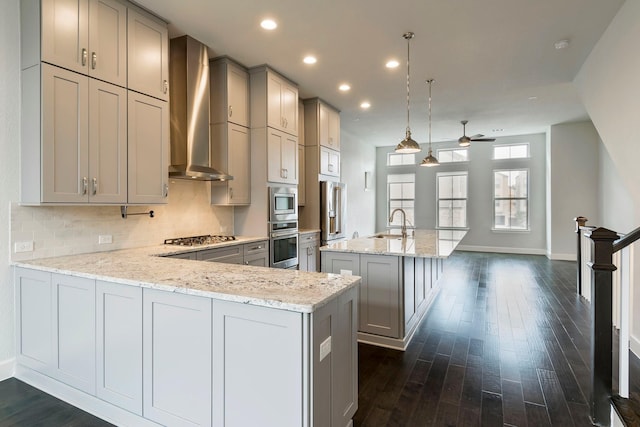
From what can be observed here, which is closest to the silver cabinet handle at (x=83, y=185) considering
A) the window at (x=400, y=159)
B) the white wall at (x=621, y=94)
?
the white wall at (x=621, y=94)

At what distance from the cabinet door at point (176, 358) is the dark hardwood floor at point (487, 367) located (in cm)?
100

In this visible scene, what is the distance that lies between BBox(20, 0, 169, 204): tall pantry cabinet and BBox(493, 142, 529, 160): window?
29.4 feet

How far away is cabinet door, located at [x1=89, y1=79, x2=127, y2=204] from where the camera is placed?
268 centimetres

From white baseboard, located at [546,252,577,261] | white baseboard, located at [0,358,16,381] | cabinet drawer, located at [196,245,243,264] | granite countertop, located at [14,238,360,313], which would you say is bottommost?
white baseboard, located at [0,358,16,381]

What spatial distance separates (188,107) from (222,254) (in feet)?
5.36

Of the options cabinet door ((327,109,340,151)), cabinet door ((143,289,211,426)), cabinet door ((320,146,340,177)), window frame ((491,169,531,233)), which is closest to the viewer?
cabinet door ((143,289,211,426))

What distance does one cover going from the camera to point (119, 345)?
202 centimetres

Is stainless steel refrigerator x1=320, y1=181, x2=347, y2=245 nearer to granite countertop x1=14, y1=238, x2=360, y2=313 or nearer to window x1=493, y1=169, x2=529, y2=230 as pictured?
granite countertop x1=14, y1=238, x2=360, y2=313

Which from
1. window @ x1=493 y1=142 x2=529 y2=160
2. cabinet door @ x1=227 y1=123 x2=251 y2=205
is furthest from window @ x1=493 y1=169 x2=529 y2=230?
cabinet door @ x1=227 y1=123 x2=251 y2=205

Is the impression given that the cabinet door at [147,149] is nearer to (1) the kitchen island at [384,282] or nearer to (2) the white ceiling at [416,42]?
(2) the white ceiling at [416,42]

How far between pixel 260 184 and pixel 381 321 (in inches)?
89.5

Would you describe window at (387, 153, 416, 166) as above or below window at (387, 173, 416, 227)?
above

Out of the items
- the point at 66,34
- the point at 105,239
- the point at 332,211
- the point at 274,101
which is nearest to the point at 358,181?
the point at 332,211

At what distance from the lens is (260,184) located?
4367mm
